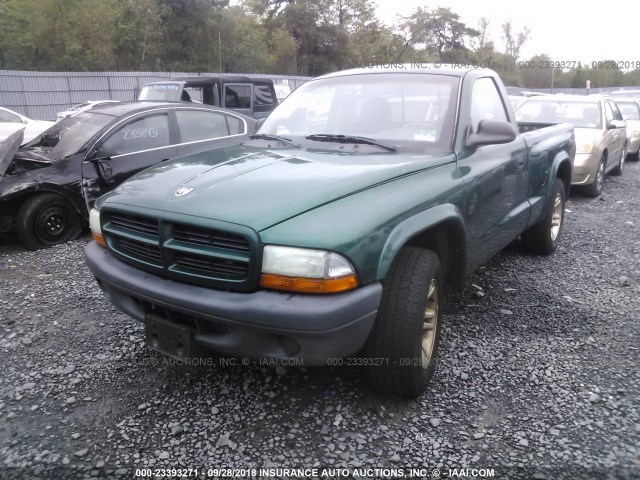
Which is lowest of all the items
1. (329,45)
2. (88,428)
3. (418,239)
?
(88,428)

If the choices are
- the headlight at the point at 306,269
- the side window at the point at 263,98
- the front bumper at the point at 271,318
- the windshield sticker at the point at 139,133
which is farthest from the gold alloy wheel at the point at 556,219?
the side window at the point at 263,98

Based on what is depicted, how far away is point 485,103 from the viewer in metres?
3.75

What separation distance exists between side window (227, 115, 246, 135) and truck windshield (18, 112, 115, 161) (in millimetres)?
1512

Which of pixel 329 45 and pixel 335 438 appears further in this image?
pixel 329 45

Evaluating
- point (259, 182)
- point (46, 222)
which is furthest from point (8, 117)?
point (259, 182)

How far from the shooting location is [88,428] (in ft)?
8.32

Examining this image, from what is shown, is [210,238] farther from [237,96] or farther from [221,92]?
[237,96]

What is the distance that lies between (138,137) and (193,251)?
408 cm

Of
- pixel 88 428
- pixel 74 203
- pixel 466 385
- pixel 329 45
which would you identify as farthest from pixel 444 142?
pixel 329 45

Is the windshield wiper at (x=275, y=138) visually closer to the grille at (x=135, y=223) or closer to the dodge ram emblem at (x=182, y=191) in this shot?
the dodge ram emblem at (x=182, y=191)

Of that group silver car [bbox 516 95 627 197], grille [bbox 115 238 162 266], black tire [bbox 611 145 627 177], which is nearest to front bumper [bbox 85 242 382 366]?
grille [bbox 115 238 162 266]

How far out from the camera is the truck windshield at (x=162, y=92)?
1095cm

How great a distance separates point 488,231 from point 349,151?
1.09 meters

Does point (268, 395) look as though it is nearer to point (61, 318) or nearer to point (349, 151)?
point (349, 151)
